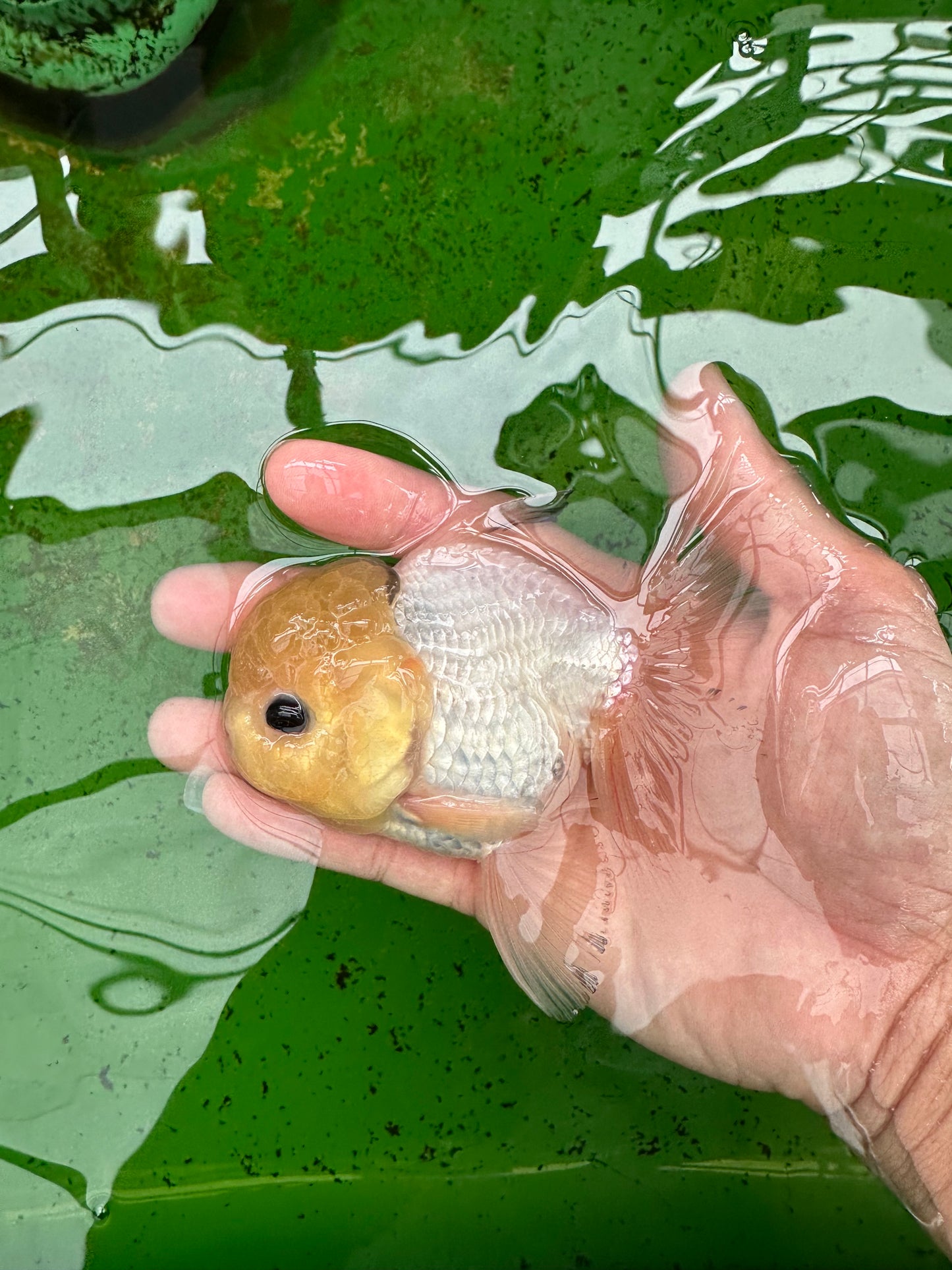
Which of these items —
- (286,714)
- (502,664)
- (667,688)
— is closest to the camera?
(286,714)

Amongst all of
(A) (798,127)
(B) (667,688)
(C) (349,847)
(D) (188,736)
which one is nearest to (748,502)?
(B) (667,688)

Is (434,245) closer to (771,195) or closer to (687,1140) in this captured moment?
(771,195)

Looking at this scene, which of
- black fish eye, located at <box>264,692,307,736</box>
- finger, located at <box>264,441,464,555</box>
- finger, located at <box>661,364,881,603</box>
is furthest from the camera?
finger, located at <box>264,441,464,555</box>

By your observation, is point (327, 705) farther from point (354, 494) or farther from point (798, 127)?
point (798, 127)

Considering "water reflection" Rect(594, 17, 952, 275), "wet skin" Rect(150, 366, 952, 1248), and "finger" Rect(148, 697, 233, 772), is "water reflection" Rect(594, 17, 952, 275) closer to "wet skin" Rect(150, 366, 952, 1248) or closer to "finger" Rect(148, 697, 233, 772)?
"wet skin" Rect(150, 366, 952, 1248)

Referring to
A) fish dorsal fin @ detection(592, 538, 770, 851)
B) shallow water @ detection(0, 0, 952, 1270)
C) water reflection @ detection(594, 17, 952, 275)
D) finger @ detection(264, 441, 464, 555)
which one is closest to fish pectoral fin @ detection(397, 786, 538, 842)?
fish dorsal fin @ detection(592, 538, 770, 851)

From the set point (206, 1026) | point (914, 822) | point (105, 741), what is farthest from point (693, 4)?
point (206, 1026)

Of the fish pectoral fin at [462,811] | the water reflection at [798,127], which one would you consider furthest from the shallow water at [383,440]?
the fish pectoral fin at [462,811]
